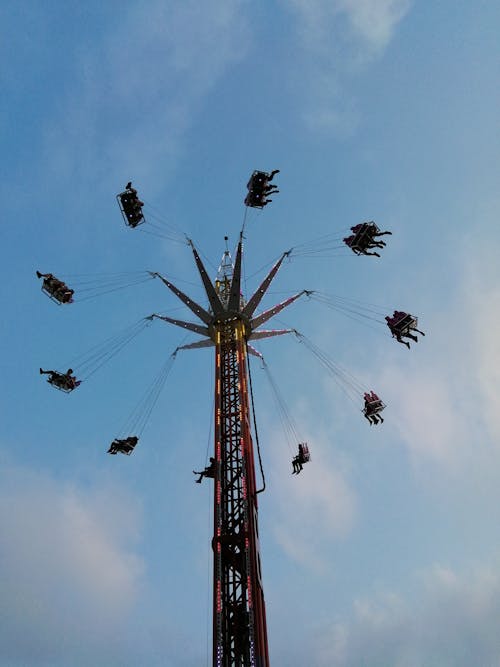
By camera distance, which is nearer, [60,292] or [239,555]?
[239,555]

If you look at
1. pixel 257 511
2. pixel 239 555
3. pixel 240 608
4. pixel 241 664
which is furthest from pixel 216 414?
pixel 241 664

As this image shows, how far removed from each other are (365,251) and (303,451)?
12.9m

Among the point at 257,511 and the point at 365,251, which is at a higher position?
the point at 365,251

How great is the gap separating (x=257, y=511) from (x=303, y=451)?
6984 mm

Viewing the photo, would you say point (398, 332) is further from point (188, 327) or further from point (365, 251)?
point (188, 327)

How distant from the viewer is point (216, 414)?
35.7 metres

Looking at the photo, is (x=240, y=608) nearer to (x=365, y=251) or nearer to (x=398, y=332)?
(x=398, y=332)

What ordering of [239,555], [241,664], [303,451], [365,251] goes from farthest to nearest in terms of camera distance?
[303,451] → [365,251] → [239,555] → [241,664]

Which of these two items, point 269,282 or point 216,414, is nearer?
point 216,414

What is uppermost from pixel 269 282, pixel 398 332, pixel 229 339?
pixel 269 282

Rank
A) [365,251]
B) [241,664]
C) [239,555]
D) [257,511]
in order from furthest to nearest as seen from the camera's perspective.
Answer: [365,251] < [257,511] < [239,555] < [241,664]

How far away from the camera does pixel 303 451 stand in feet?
128

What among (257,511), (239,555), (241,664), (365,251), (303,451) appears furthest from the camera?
(303,451)

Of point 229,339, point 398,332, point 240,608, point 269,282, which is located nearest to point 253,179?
point 269,282
